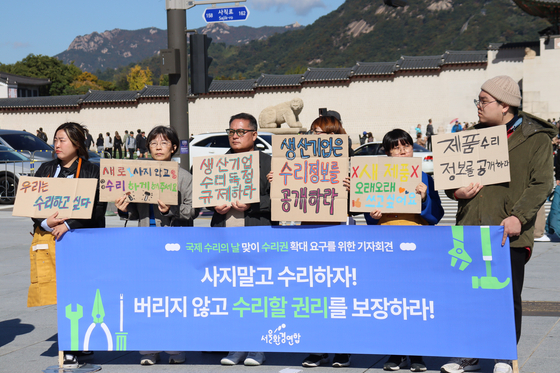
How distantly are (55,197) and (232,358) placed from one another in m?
1.65

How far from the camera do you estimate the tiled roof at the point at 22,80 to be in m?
63.0

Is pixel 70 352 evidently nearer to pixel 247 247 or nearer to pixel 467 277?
pixel 247 247

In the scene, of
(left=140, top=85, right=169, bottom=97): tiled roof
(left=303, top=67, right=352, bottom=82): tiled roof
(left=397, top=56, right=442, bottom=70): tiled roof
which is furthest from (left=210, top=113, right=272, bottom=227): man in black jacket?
(left=140, top=85, right=169, bottom=97): tiled roof

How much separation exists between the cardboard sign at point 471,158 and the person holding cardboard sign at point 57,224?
2.40 meters

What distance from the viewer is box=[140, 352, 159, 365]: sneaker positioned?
3.96 meters

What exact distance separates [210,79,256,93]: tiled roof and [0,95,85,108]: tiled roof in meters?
9.53

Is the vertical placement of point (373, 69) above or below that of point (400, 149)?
above

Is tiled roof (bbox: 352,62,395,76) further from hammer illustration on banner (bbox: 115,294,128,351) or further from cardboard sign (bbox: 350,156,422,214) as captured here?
hammer illustration on banner (bbox: 115,294,128,351)

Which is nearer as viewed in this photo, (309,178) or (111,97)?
(309,178)

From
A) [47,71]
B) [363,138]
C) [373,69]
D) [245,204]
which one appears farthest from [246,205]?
[47,71]

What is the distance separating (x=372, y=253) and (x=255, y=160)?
1.00 metres

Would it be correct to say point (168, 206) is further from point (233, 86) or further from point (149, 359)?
point (233, 86)

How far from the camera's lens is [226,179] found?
13.0 feet

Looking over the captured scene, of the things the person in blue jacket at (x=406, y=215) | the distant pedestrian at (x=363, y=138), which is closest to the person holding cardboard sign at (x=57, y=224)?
the person in blue jacket at (x=406, y=215)
